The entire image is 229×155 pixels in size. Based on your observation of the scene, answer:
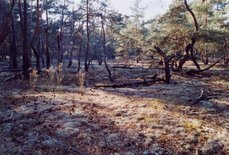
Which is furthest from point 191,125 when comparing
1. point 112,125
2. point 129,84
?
point 129,84

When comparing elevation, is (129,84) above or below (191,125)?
above

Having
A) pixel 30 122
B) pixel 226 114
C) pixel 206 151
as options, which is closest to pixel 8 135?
pixel 30 122

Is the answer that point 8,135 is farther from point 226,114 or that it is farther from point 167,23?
point 167,23

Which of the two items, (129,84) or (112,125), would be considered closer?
(112,125)

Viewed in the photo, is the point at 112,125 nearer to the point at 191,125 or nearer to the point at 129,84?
the point at 191,125

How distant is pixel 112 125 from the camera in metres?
8.42

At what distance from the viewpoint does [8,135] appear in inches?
303

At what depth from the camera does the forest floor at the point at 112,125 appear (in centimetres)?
708

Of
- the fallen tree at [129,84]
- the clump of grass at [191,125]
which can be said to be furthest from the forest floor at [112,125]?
the fallen tree at [129,84]

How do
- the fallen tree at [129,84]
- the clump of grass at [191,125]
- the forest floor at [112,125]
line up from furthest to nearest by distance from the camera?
the fallen tree at [129,84], the clump of grass at [191,125], the forest floor at [112,125]

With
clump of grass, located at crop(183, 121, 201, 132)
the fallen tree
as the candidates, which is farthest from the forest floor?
the fallen tree

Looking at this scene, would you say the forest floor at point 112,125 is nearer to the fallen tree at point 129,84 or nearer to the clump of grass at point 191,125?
the clump of grass at point 191,125

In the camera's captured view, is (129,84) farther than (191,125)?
Yes

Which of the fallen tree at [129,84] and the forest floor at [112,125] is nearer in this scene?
the forest floor at [112,125]
